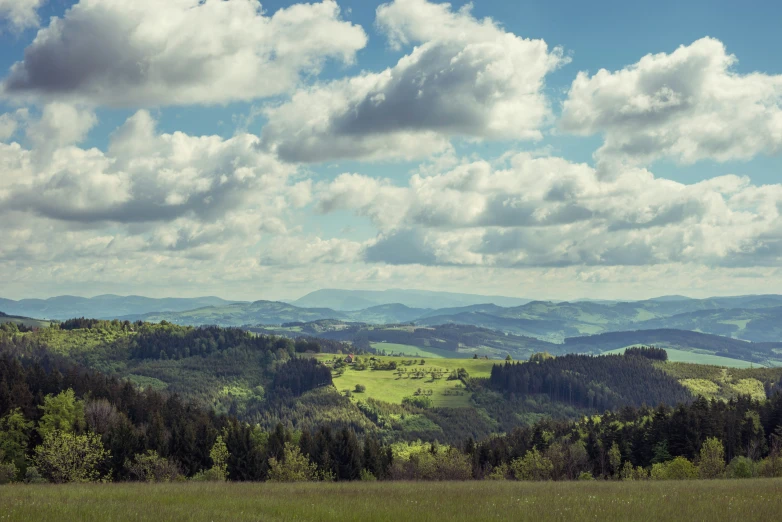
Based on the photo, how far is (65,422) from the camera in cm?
10588

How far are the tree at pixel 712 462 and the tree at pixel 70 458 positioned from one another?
3699 inches

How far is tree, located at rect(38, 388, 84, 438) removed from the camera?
106m

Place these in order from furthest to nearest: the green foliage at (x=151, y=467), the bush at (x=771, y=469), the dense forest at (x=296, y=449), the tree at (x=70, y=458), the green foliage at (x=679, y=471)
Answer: the green foliage at (x=151, y=467)
the dense forest at (x=296, y=449)
the green foliage at (x=679, y=471)
the tree at (x=70, y=458)
the bush at (x=771, y=469)

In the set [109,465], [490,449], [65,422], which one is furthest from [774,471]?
[65,422]

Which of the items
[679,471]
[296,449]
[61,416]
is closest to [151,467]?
[296,449]

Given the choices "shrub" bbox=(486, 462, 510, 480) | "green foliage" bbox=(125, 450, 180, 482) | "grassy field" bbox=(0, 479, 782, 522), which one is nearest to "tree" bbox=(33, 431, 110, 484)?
"green foliage" bbox=(125, 450, 180, 482)

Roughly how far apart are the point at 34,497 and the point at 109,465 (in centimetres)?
8444

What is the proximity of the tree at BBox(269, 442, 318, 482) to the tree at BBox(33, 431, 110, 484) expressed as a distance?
2763 cm

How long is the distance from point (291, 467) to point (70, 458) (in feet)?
113

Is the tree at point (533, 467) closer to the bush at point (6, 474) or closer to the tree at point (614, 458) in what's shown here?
the tree at point (614, 458)

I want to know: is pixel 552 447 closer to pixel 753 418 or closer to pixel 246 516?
pixel 753 418

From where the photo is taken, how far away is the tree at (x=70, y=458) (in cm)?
8812

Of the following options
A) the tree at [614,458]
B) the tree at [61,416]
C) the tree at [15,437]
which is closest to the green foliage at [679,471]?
the tree at [614,458]

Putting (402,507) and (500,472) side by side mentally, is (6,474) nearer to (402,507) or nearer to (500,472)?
(402,507)
